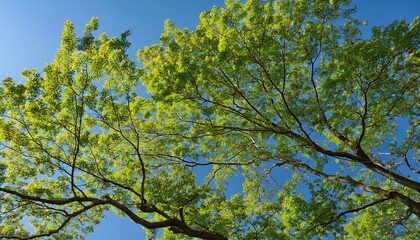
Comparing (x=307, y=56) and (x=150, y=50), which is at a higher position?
(x=150, y=50)

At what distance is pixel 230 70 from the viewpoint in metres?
11.4

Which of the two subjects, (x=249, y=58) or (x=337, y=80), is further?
(x=249, y=58)

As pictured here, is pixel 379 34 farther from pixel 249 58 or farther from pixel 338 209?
pixel 338 209

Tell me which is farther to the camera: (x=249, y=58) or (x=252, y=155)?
(x=252, y=155)

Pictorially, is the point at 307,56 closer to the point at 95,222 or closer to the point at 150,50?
the point at 150,50

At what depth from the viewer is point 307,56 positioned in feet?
36.7

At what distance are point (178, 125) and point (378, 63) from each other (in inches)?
260

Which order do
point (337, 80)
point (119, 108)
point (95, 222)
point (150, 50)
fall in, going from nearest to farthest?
point (337, 80)
point (119, 108)
point (95, 222)
point (150, 50)

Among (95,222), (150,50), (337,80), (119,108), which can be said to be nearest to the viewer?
(337,80)

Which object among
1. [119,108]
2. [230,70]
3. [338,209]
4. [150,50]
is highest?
[150,50]

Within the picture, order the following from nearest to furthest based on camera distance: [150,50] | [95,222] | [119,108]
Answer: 1. [119,108]
2. [95,222]
3. [150,50]

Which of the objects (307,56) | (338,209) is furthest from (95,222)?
(307,56)

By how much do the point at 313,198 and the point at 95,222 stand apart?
277 inches

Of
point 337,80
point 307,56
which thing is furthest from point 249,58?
point 337,80
